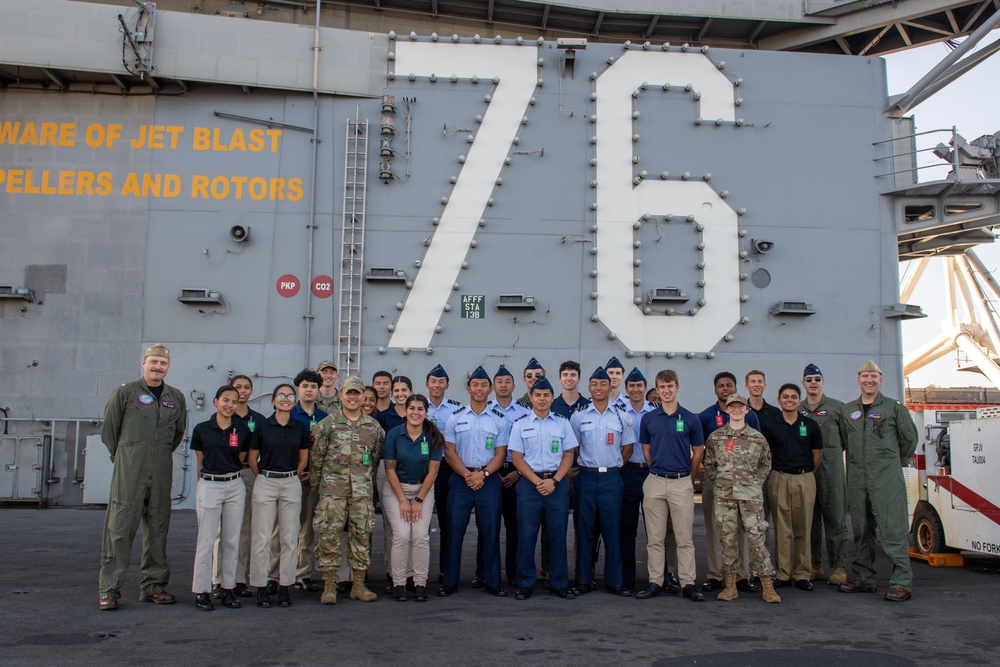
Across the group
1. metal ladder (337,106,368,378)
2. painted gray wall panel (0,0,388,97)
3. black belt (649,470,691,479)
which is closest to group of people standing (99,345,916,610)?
black belt (649,470,691,479)

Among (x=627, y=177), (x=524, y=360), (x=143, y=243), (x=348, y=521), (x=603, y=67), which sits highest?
(x=603, y=67)

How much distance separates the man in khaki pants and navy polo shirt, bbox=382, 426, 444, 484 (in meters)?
1.89

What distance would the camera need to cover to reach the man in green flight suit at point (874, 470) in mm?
6695

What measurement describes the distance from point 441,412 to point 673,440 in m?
2.09

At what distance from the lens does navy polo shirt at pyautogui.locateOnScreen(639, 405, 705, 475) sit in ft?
21.3

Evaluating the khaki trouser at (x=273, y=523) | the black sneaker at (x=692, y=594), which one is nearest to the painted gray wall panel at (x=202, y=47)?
the khaki trouser at (x=273, y=523)

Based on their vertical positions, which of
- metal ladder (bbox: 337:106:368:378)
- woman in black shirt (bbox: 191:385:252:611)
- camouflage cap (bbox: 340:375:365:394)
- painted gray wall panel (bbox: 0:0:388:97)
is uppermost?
painted gray wall panel (bbox: 0:0:388:97)

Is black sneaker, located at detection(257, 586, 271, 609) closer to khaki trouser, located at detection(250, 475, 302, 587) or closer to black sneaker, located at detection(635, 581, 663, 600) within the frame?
khaki trouser, located at detection(250, 475, 302, 587)

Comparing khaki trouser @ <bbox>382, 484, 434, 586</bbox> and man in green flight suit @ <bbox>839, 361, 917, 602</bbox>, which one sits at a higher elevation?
man in green flight suit @ <bbox>839, 361, 917, 602</bbox>

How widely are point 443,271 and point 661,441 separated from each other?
207 inches

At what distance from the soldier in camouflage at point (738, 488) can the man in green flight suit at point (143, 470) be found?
4.34 meters

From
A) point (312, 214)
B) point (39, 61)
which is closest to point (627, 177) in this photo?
point (312, 214)

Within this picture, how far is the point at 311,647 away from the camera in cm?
472

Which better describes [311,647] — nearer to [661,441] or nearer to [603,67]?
[661,441]
